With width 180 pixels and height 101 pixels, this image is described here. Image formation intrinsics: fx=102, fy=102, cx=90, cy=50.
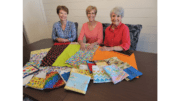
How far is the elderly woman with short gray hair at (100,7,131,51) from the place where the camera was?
129cm

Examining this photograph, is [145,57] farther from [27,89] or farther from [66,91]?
[27,89]

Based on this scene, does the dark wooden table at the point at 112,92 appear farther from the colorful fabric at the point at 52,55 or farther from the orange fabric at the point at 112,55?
the colorful fabric at the point at 52,55

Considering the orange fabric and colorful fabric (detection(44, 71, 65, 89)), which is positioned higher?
the orange fabric

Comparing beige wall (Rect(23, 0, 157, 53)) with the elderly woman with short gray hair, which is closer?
the elderly woman with short gray hair

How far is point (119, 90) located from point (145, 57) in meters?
0.59

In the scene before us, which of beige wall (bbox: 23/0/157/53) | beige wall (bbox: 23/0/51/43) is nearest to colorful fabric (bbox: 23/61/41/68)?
beige wall (bbox: 23/0/157/53)

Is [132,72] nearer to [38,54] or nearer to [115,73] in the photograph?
[115,73]

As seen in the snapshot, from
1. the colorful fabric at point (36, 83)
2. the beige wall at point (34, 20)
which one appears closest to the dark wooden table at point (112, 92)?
the colorful fabric at point (36, 83)

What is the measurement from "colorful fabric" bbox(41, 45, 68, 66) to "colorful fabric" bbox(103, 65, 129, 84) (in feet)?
2.09

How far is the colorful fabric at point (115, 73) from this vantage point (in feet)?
2.59

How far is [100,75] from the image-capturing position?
83 centimetres

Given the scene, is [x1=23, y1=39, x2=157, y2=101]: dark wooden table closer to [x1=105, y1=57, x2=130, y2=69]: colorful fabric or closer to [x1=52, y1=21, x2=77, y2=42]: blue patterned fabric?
[x1=105, y1=57, x2=130, y2=69]: colorful fabric

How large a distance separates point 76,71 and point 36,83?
0.33 m

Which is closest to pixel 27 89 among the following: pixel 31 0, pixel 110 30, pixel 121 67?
pixel 121 67
